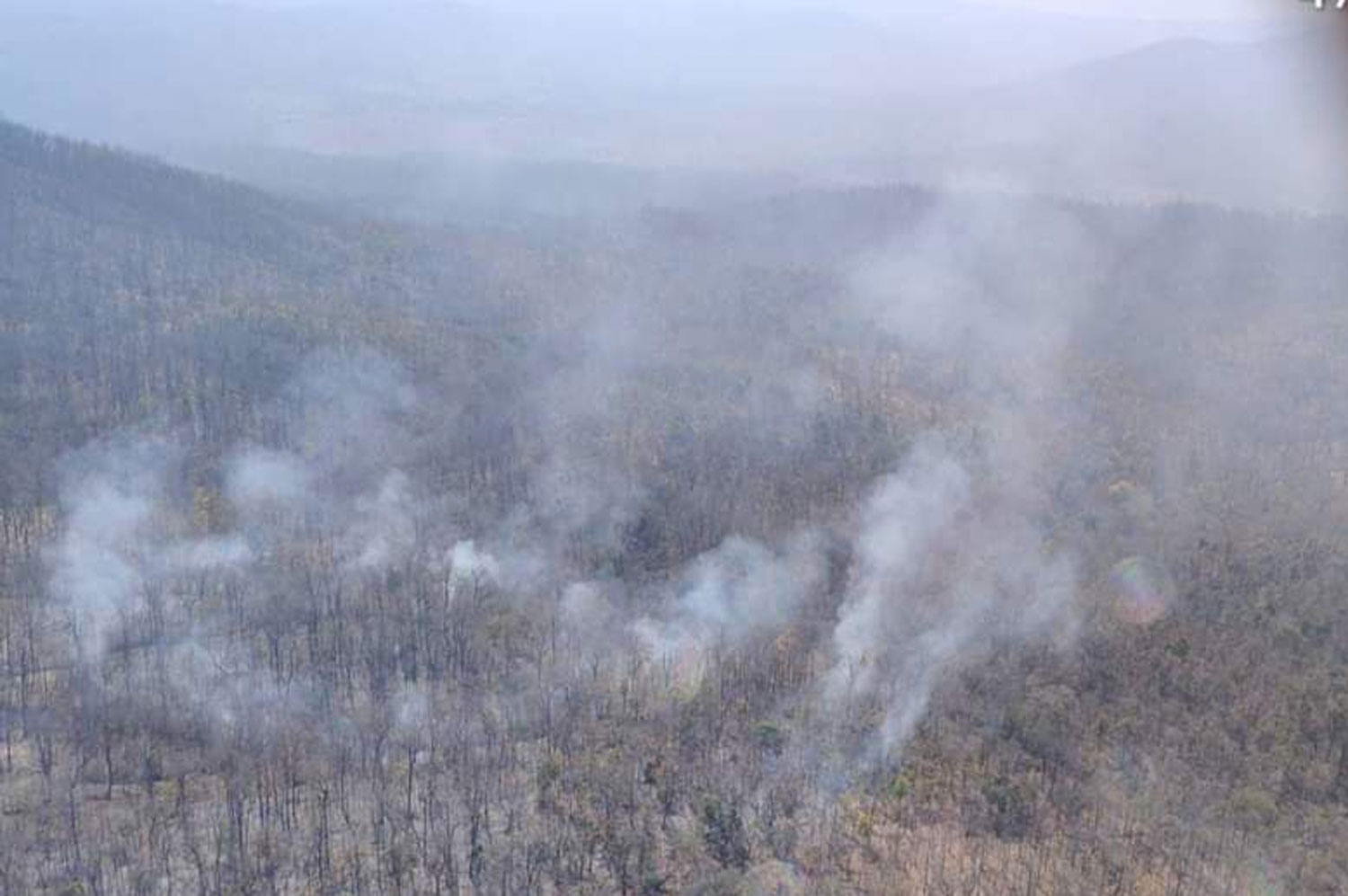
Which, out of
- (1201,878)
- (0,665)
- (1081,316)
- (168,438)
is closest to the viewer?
(1201,878)

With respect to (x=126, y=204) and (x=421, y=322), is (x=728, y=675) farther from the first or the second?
(x=126, y=204)

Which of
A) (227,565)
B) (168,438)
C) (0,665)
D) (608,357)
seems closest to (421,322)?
(608,357)

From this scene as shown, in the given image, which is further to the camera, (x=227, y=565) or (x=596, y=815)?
(x=227, y=565)

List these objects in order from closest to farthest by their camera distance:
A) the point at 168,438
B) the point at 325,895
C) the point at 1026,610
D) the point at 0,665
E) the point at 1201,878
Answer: the point at 325,895
the point at 1201,878
the point at 0,665
the point at 1026,610
the point at 168,438
